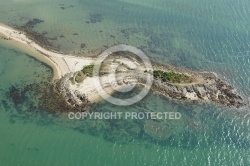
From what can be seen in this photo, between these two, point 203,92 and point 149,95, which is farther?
point 203,92

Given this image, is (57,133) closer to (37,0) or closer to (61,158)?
(61,158)

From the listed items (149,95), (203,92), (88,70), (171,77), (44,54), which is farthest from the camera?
(44,54)

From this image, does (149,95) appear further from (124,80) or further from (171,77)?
(171,77)

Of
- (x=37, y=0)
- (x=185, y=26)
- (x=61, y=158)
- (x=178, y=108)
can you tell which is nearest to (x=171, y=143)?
(x=178, y=108)

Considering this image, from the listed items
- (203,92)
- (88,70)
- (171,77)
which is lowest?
(203,92)

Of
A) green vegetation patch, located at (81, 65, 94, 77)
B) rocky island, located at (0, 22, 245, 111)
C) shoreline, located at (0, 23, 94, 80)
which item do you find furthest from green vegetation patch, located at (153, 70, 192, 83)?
shoreline, located at (0, 23, 94, 80)

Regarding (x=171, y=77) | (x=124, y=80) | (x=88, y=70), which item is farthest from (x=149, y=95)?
(x=88, y=70)
